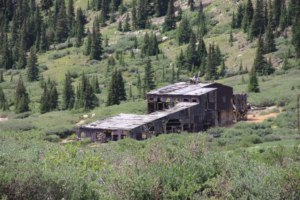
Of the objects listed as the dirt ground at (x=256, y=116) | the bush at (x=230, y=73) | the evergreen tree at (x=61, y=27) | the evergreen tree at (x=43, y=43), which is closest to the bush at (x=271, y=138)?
the dirt ground at (x=256, y=116)

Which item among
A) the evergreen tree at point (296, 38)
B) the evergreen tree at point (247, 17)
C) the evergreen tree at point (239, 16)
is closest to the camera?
the evergreen tree at point (296, 38)

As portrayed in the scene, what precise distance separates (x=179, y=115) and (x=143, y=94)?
2982cm

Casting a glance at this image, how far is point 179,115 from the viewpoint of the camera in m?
37.2

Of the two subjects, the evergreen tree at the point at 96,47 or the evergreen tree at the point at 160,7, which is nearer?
the evergreen tree at the point at 96,47

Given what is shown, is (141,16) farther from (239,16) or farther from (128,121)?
(128,121)

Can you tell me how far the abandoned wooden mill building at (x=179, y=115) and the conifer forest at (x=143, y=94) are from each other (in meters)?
2.03

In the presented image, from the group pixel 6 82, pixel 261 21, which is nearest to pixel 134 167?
pixel 261 21

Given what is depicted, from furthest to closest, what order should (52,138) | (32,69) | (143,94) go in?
(32,69)
(143,94)
(52,138)

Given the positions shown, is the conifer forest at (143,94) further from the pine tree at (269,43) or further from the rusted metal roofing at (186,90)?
the rusted metal roofing at (186,90)

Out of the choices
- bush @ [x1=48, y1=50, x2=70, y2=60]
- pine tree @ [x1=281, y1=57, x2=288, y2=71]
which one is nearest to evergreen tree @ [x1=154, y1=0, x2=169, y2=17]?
bush @ [x1=48, y1=50, x2=70, y2=60]

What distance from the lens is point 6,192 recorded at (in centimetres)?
1344

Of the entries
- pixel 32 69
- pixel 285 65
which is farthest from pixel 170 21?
pixel 285 65

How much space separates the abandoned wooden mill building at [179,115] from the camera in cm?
3425

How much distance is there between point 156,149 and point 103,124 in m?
18.7
